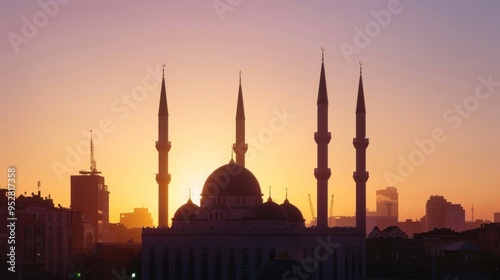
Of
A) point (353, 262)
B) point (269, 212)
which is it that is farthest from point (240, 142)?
point (353, 262)

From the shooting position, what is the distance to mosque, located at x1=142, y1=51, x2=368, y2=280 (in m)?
109

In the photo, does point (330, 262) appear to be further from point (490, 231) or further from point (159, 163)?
point (490, 231)

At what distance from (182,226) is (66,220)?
47.9 meters

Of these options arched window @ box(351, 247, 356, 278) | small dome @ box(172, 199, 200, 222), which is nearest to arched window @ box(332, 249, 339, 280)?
arched window @ box(351, 247, 356, 278)

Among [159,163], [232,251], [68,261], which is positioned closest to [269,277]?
[232,251]

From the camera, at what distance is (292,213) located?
114500 mm

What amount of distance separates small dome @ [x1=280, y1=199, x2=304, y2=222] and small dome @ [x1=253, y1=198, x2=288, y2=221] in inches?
126

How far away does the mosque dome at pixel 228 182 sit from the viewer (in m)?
113

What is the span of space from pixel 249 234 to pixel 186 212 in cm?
628

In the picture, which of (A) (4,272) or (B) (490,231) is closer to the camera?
(A) (4,272)

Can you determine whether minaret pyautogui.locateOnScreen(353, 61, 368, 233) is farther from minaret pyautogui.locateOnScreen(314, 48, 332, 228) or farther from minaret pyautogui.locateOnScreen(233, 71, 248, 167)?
minaret pyautogui.locateOnScreen(233, 71, 248, 167)

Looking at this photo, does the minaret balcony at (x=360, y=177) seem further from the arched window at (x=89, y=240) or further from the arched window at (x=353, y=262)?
the arched window at (x=89, y=240)

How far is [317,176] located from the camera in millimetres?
110938

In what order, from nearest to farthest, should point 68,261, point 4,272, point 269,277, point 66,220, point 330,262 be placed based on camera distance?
point 269,277, point 330,262, point 4,272, point 68,261, point 66,220
